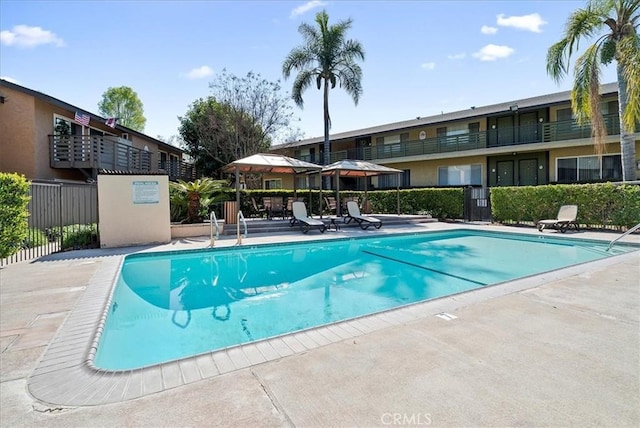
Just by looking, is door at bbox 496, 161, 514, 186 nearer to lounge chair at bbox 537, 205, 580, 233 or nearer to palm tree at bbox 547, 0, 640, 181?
palm tree at bbox 547, 0, 640, 181

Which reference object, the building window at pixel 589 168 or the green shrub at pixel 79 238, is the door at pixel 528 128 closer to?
the building window at pixel 589 168

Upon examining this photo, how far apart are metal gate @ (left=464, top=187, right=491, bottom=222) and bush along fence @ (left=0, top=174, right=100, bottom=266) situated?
17757 millimetres

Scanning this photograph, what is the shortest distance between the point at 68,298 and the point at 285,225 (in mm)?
10569

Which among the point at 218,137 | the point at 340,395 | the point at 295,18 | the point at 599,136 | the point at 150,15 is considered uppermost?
the point at 295,18

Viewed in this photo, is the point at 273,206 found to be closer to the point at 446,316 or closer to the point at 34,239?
the point at 34,239

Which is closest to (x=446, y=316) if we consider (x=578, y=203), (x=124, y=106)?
(x=578, y=203)

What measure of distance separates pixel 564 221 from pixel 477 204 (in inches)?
218

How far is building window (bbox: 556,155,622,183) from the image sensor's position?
18797 millimetres

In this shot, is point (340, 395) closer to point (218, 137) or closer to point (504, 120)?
point (218, 137)

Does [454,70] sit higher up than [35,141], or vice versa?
[454,70]

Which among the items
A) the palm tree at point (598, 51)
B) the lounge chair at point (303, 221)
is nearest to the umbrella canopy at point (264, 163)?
the lounge chair at point (303, 221)

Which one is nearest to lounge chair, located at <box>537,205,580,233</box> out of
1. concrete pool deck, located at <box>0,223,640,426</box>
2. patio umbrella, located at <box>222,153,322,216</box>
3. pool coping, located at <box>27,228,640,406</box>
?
patio umbrella, located at <box>222,153,322,216</box>

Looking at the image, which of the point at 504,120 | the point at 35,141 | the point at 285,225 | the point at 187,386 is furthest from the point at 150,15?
the point at 504,120

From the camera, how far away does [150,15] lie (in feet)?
37.8
